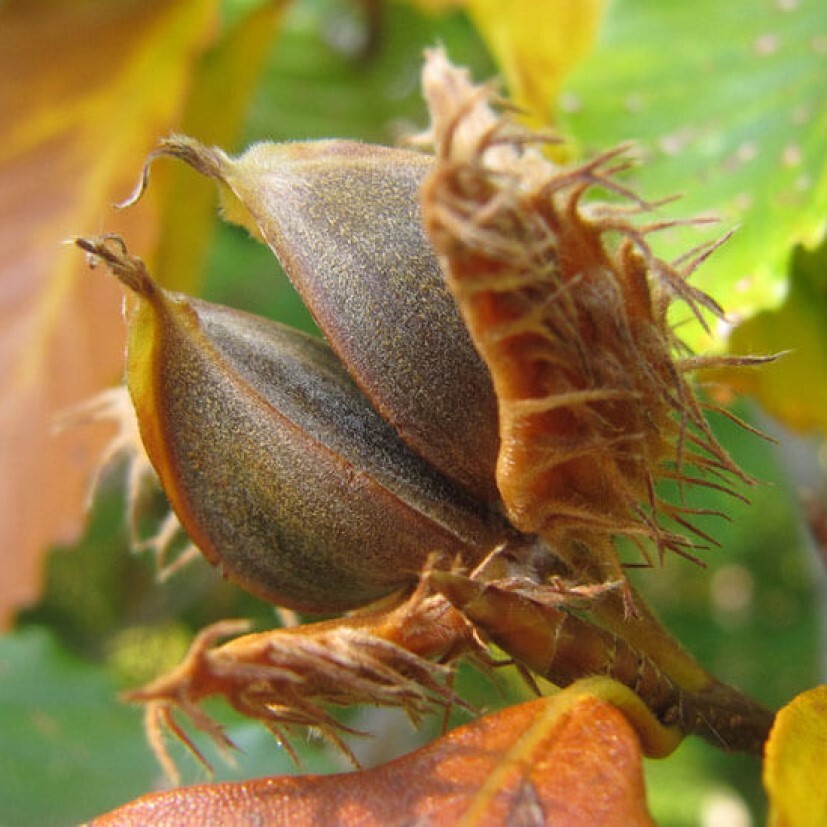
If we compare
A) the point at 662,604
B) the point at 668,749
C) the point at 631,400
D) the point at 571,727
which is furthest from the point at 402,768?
the point at 662,604

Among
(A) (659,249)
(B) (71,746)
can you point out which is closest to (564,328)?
(A) (659,249)

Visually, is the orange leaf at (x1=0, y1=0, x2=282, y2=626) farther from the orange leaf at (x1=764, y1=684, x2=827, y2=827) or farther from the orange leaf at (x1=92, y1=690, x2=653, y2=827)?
the orange leaf at (x1=764, y1=684, x2=827, y2=827)

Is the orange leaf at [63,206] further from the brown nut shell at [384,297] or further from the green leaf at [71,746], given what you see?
the brown nut shell at [384,297]

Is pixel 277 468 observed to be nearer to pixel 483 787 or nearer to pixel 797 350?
pixel 483 787

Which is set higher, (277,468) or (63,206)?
(63,206)

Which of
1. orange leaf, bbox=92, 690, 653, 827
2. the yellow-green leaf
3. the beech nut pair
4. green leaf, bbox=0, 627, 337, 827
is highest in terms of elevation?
the yellow-green leaf

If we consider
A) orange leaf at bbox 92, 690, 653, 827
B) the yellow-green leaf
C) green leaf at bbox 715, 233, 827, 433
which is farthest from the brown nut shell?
the yellow-green leaf
